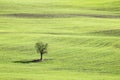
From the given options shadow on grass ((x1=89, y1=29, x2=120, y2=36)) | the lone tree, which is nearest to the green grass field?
shadow on grass ((x1=89, y1=29, x2=120, y2=36))

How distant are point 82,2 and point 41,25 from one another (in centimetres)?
4147

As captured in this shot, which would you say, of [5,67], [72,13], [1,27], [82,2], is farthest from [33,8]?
[5,67]

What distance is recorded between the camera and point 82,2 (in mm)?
122750

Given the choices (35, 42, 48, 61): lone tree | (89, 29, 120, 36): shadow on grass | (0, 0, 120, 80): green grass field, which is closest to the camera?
(0, 0, 120, 80): green grass field

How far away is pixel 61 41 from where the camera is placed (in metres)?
66.6

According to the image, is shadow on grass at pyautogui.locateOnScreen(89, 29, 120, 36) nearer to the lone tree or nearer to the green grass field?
the green grass field

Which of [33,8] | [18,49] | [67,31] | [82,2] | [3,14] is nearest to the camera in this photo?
[18,49]

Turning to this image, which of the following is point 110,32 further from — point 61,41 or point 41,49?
point 41,49

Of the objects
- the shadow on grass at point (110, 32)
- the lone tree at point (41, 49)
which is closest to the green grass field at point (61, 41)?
the shadow on grass at point (110, 32)

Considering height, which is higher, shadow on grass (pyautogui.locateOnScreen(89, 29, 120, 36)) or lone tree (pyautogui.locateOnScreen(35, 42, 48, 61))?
shadow on grass (pyautogui.locateOnScreen(89, 29, 120, 36))

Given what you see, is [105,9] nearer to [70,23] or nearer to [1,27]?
[70,23]

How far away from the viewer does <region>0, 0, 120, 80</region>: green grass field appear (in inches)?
1919

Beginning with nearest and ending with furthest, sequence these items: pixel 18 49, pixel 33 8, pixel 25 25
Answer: pixel 18 49 < pixel 25 25 < pixel 33 8

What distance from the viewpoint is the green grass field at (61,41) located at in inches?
1919
